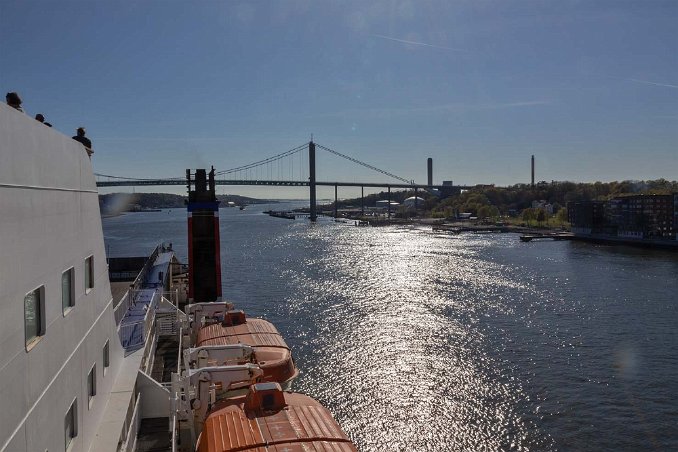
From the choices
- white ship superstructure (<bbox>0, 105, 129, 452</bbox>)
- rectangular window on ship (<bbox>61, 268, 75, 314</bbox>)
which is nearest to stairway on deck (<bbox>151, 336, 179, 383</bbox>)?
white ship superstructure (<bbox>0, 105, 129, 452</bbox>)

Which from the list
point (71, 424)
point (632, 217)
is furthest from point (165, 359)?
point (632, 217)

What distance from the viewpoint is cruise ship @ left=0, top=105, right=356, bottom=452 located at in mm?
4129

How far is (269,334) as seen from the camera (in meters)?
16.5

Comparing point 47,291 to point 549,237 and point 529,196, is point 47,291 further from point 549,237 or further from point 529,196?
point 529,196

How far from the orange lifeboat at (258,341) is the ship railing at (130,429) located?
177 inches

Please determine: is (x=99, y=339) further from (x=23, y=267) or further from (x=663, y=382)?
(x=663, y=382)

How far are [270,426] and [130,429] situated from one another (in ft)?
7.23

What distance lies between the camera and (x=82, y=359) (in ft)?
21.1

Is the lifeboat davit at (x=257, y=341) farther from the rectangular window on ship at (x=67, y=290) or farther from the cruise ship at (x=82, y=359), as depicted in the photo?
the rectangular window on ship at (x=67, y=290)

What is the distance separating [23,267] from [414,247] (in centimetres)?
7606

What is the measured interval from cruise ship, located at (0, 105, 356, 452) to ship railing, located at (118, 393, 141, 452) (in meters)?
0.03

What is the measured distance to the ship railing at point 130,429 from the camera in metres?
7.99

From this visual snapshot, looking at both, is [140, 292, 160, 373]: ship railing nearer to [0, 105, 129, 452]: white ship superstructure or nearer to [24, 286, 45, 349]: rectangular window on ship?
[0, 105, 129, 452]: white ship superstructure

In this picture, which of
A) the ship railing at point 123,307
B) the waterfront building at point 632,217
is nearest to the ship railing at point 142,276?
the ship railing at point 123,307
